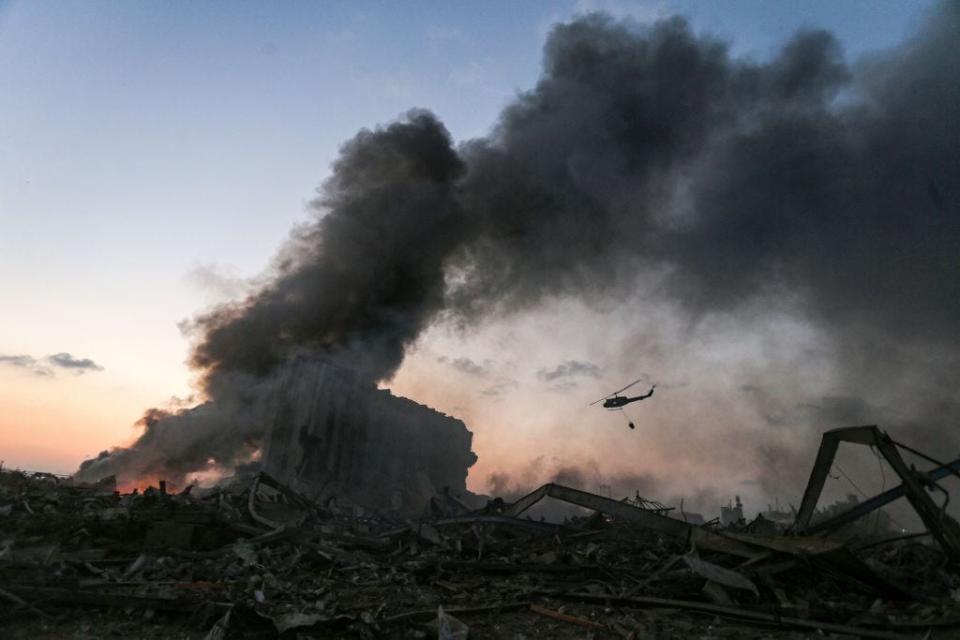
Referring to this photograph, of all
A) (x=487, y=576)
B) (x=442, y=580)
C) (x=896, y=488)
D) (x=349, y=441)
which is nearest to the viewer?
(x=896, y=488)

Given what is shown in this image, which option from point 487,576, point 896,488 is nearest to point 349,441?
point 487,576

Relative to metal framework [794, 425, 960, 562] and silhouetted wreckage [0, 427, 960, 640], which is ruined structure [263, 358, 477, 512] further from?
metal framework [794, 425, 960, 562]

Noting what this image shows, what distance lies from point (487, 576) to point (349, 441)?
2870cm

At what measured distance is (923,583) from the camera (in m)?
6.13

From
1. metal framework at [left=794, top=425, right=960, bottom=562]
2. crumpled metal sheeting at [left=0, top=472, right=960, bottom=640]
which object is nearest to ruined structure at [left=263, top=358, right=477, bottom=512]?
crumpled metal sheeting at [left=0, top=472, right=960, bottom=640]

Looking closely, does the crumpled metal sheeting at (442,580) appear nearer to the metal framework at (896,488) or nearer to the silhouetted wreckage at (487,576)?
the silhouetted wreckage at (487,576)

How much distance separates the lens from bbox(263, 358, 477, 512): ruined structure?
29766 millimetres

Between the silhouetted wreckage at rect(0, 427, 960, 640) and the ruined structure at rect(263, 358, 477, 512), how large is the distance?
18.3 meters

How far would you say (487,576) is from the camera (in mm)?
6641

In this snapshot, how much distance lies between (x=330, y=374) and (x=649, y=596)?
92.7 ft

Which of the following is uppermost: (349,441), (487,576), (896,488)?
(349,441)

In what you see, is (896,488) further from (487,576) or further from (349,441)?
(349,441)

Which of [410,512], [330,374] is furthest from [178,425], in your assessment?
[410,512]

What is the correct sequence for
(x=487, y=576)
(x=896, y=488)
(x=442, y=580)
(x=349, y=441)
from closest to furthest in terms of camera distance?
1. (x=896, y=488)
2. (x=442, y=580)
3. (x=487, y=576)
4. (x=349, y=441)
